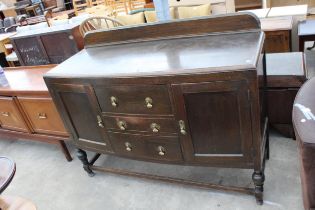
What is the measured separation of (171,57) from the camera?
136cm

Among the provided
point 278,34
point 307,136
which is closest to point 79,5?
point 278,34

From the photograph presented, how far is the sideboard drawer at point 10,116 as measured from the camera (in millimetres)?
2045

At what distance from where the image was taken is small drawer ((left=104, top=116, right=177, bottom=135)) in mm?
1369

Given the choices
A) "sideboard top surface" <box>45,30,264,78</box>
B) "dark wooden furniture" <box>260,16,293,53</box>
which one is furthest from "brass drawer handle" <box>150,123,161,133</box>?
"dark wooden furniture" <box>260,16,293,53</box>

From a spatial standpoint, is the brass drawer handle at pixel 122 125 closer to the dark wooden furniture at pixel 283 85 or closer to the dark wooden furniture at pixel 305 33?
the dark wooden furniture at pixel 283 85

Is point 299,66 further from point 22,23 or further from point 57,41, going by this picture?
point 22,23

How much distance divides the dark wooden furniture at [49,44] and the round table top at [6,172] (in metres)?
1.18

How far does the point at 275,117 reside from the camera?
72.6 inches

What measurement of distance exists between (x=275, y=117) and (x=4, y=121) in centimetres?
195

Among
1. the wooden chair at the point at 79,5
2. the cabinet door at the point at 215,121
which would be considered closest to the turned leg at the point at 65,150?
the cabinet door at the point at 215,121

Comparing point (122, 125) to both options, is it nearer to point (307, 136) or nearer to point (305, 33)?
point (307, 136)

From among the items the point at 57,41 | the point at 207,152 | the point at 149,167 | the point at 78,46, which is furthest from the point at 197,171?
the point at 57,41

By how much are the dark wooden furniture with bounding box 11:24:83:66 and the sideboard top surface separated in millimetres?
574

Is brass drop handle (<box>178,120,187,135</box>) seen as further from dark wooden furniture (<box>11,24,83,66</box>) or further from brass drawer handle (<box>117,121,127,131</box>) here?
dark wooden furniture (<box>11,24,83,66</box>)
